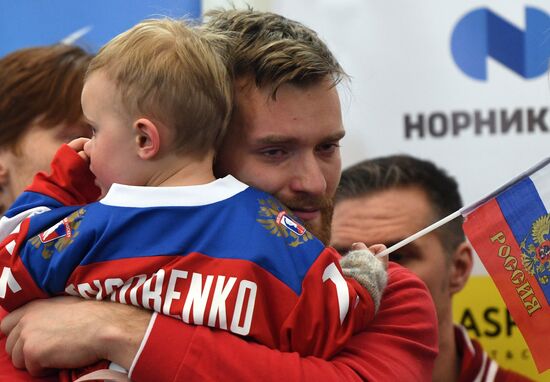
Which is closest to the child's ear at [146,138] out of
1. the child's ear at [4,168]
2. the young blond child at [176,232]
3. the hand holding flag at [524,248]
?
the young blond child at [176,232]

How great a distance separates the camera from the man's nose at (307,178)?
2.31m

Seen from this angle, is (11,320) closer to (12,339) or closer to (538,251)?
(12,339)

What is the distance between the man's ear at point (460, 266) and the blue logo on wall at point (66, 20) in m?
1.35

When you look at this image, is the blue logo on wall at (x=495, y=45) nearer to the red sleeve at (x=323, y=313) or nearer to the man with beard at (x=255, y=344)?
the man with beard at (x=255, y=344)

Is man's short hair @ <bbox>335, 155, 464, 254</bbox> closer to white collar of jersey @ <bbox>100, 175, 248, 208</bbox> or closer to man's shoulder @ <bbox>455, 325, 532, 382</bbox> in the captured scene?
man's shoulder @ <bbox>455, 325, 532, 382</bbox>

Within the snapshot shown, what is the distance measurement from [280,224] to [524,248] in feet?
1.78

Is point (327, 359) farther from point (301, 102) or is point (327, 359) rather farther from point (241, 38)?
point (241, 38)

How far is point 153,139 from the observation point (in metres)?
2.17

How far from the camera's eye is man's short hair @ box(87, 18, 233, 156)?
2166mm

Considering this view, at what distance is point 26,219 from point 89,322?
267 millimetres

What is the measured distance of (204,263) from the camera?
2.08m

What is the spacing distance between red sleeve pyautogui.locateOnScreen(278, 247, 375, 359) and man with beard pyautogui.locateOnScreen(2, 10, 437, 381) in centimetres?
4

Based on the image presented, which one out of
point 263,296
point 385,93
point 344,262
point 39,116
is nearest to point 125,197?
point 263,296

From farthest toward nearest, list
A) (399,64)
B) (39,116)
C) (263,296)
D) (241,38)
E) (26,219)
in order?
(399,64) < (39,116) < (241,38) < (26,219) < (263,296)
